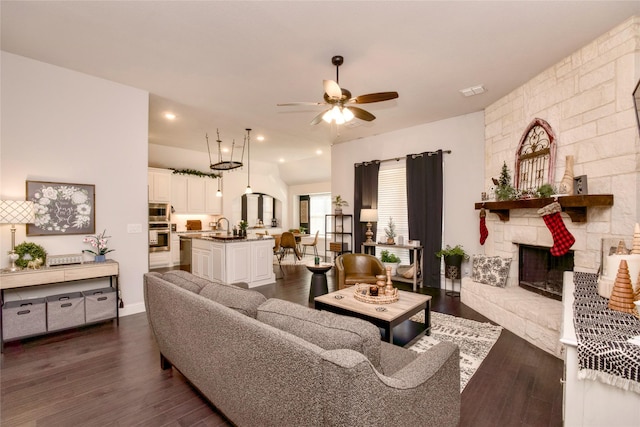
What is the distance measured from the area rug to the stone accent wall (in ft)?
3.96

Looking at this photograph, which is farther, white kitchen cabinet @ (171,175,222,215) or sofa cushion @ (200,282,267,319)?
white kitchen cabinet @ (171,175,222,215)

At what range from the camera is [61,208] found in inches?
135

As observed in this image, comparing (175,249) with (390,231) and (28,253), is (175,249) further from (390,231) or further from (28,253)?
(390,231)

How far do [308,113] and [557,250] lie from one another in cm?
390

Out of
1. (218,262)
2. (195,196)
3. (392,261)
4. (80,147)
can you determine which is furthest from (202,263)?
(392,261)

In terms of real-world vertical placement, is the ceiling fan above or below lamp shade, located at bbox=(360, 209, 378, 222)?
above

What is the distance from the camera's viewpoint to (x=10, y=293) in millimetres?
3262

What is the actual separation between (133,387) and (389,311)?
221 centimetres

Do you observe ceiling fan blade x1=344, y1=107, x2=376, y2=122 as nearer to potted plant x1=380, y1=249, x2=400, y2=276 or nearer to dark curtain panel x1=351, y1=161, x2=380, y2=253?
dark curtain panel x1=351, y1=161, x2=380, y2=253

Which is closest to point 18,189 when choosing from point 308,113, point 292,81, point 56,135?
point 56,135

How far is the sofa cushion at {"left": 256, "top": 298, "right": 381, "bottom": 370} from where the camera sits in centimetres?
127

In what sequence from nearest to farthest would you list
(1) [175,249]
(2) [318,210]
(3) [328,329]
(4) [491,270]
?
(3) [328,329] < (4) [491,270] < (1) [175,249] < (2) [318,210]

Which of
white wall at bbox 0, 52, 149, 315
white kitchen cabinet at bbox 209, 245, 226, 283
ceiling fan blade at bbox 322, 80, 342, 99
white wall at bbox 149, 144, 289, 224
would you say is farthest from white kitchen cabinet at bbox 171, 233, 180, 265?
ceiling fan blade at bbox 322, 80, 342, 99

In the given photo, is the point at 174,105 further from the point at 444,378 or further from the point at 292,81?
the point at 444,378
